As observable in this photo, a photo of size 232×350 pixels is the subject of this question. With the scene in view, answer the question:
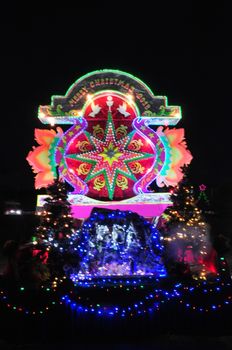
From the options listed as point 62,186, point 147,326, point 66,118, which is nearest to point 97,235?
point 147,326

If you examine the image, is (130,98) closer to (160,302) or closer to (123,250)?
(123,250)

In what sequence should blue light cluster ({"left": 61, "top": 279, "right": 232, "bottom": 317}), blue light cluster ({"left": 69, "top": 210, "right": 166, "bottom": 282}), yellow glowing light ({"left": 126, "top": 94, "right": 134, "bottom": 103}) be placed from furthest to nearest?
yellow glowing light ({"left": 126, "top": 94, "right": 134, "bottom": 103}) < blue light cluster ({"left": 69, "top": 210, "right": 166, "bottom": 282}) < blue light cluster ({"left": 61, "top": 279, "right": 232, "bottom": 317})

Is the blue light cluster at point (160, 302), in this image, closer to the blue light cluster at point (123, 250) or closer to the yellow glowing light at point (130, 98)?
the blue light cluster at point (123, 250)

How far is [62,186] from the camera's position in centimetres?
1330

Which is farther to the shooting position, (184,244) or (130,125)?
(130,125)

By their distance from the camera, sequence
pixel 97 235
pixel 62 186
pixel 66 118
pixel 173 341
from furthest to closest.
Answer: pixel 66 118 < pixel 62 186 < pixel 97 235 < pixel 173 341

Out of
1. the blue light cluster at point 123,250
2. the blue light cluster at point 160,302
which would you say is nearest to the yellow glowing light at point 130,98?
the blue light cluster at point 123,250

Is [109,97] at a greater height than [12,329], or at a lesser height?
greater

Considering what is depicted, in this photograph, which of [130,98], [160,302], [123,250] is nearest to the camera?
[160,302]

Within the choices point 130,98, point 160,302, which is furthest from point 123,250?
point 130,98

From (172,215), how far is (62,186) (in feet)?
15.6

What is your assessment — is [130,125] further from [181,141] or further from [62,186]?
[62,186]

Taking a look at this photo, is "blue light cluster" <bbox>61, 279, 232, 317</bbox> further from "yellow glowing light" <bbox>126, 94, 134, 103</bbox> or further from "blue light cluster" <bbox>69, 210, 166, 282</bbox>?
"yellow glowing light" <bbox>126, 94, 134, 103</bbox>

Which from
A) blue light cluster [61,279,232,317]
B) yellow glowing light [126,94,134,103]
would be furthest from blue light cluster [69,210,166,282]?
yellow glowing light [126,94,134,103]
